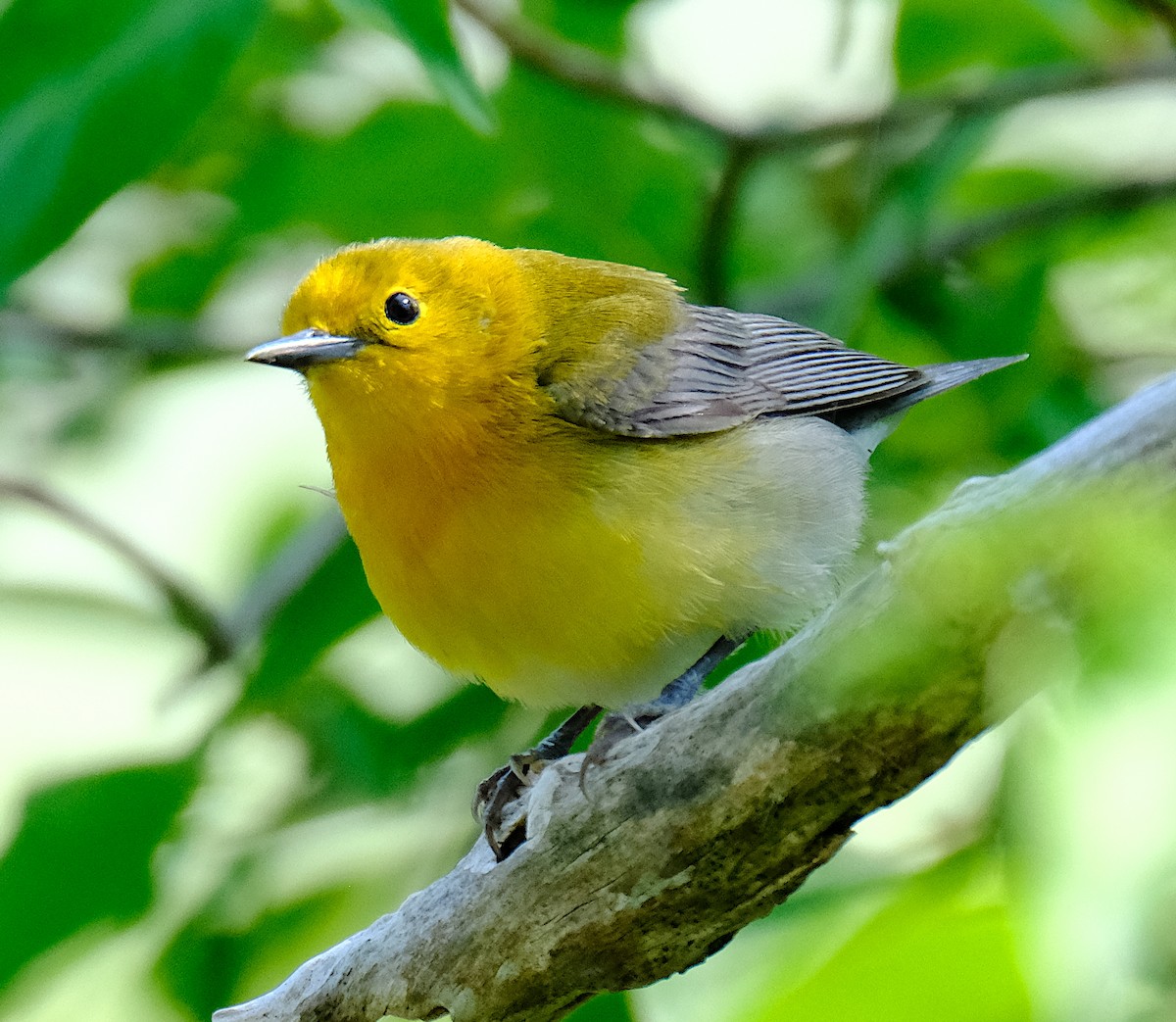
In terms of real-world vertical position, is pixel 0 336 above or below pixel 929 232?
above

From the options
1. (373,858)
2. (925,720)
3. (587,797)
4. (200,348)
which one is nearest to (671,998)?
(587,797)

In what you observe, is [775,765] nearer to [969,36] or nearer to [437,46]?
[437,46]

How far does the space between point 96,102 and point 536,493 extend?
1.39m

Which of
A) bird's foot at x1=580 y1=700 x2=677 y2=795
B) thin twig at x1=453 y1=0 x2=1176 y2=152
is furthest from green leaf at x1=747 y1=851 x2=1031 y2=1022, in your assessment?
thin twig at x1=453 y1=0 x2=1176 y2=152

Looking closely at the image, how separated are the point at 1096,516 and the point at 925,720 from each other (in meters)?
1.10

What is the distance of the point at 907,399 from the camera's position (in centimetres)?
423

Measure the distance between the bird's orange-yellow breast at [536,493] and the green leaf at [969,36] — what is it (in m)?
1.29

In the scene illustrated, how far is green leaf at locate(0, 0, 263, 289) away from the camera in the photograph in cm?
309

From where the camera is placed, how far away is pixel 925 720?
2117 mm

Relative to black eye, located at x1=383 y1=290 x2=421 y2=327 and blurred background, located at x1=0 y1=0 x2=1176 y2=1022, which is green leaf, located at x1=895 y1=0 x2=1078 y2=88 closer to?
blurred background, located at x1=0 y1=0 x2=1176 y2=1022

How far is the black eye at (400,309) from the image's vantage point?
12.9 feet

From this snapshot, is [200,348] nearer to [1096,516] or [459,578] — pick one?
[459,578]

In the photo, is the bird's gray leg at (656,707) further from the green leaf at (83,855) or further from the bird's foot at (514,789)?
the green leaf at (83,855)

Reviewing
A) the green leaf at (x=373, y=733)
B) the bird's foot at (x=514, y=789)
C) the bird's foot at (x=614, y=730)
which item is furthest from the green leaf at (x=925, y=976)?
the green leaf at (x=373, y=733)
